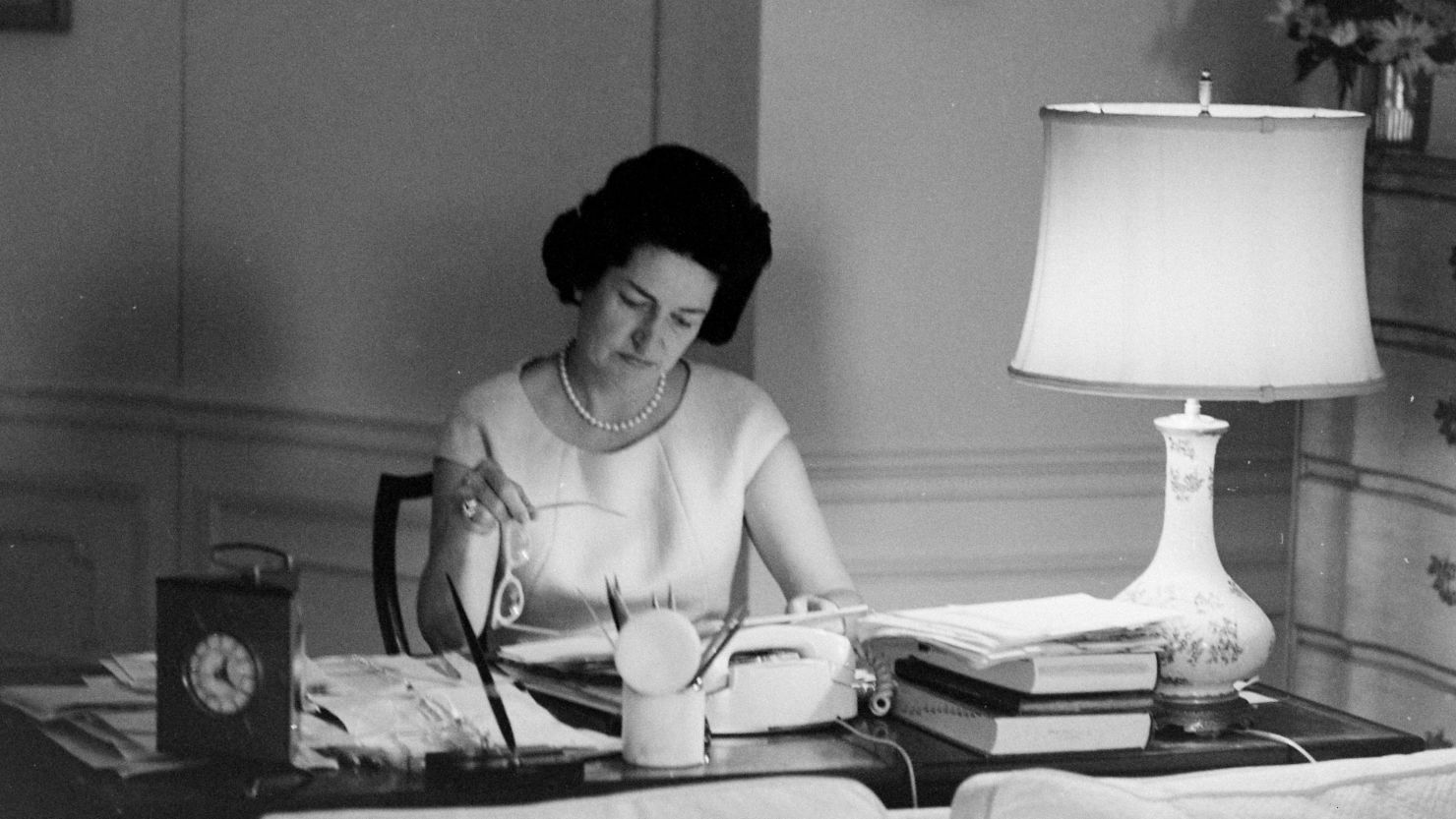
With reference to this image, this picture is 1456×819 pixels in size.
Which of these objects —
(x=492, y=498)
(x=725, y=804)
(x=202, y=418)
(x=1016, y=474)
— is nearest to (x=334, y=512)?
(x=202, y=418)

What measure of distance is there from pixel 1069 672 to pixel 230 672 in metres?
0.78

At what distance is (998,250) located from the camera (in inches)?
132

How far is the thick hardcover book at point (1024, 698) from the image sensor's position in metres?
1.99

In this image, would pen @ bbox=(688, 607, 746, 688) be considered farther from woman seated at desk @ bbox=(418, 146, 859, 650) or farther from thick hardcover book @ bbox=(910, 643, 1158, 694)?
woman seated at desk @ bbox=(418, 146, 859, 650)

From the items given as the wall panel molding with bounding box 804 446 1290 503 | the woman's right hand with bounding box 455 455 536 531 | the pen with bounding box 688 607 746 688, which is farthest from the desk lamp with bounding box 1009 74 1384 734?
the wall panel molding with bounding box 804 446 1290 503

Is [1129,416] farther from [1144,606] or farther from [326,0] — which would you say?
[326,0]

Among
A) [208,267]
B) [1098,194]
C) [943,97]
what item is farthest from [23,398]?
[1098,194]

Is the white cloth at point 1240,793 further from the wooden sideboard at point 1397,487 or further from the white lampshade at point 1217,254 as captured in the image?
the wooden sideboard at point 1397,487

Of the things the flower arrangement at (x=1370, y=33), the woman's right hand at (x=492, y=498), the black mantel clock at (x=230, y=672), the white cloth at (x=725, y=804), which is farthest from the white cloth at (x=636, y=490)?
the white cloth at (x=725, y=804)

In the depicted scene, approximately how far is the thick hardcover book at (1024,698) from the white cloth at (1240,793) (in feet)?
1.50

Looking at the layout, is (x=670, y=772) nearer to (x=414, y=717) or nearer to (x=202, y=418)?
(x=414, y=717)

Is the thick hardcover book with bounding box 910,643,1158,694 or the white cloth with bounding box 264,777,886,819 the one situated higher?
the white cloth with bounding box 264,777,886,819

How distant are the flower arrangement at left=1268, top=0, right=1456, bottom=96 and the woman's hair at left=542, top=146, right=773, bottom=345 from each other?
39.9 inches

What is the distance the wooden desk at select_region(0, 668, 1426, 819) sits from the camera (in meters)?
1.71
